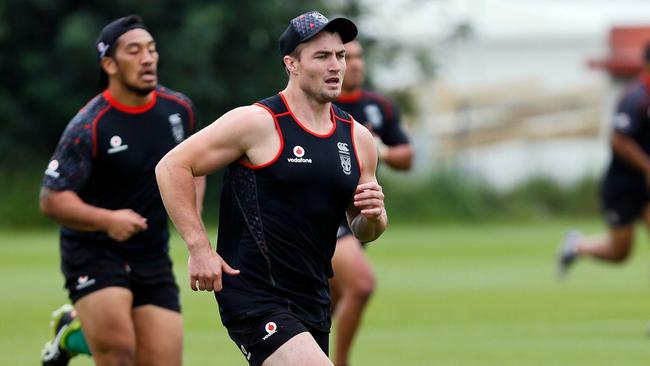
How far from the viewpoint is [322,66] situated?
7398 mm

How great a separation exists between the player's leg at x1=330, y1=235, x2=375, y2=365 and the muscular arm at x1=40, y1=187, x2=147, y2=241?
276 cm

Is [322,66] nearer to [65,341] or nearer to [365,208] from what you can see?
[365,208]

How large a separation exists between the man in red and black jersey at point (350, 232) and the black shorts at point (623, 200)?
4.39 m

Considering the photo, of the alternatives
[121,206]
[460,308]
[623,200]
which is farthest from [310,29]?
[460,308]

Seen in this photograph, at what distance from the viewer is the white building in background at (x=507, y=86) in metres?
39.8

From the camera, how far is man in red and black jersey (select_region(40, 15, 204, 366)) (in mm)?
8906

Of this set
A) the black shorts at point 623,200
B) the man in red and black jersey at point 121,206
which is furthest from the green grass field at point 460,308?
the man in red and black jersey at point 121,206

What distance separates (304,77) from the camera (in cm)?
744

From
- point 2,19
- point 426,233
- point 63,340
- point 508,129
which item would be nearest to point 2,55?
point 2,19

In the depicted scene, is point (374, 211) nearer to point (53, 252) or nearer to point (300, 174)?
point (300, 174)

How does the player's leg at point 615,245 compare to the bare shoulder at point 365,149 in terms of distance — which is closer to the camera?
the bare shoulder at point 365,149

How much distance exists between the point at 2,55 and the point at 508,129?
2040cm

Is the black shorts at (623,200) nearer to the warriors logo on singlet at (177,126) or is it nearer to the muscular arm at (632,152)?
the muscular arm at (632,152)

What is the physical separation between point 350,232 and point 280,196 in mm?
4208
